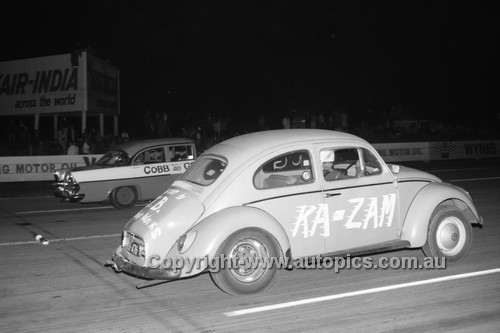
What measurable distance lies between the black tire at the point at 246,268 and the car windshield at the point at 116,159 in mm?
7977

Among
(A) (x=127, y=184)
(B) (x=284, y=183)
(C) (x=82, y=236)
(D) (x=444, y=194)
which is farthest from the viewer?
(A) (x=127, y=184)

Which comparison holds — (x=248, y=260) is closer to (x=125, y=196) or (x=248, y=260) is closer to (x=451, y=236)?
(x=451, y=236)

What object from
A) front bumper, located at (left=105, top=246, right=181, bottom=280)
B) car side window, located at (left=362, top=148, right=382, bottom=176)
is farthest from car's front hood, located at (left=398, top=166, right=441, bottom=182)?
front bumper, located at (left=105, top=246, right=181, bottom=280)

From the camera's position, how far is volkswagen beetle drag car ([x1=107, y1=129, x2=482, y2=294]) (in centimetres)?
614

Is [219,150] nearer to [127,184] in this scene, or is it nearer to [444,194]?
[444,194]

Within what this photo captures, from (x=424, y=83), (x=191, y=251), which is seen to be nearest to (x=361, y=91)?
(x=424, y=83)

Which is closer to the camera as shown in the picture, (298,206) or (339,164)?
(298,206)

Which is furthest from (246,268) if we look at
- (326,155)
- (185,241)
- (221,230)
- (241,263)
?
(326,155)

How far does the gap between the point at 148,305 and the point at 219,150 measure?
2.11 metres

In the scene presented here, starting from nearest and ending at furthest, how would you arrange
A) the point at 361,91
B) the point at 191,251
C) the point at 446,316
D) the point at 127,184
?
the point at 446,316, the point at 191,251, the point at 127,184, the point at 361,91

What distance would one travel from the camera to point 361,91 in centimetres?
4681

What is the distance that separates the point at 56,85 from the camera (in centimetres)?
2478

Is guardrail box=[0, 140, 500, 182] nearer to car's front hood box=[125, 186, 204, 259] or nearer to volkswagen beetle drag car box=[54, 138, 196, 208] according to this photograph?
volkswagen beetle drag car box=[54, 138, 196, 208]

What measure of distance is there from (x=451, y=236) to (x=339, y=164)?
171 cm
